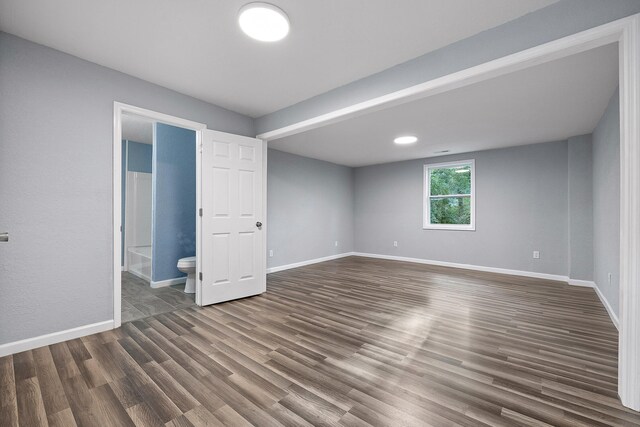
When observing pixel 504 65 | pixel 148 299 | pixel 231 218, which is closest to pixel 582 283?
pixel 504 65

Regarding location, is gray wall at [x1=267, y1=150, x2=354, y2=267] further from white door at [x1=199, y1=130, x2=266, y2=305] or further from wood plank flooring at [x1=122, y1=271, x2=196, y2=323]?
wood plank flooring at [x1=122, y1=271, x2=196, y2=323]

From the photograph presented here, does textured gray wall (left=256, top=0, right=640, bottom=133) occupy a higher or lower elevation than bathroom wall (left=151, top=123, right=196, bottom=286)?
higher

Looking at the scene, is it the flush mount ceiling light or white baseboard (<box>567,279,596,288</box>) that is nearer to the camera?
the flush mount ceiling light

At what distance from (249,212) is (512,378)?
10.5 ft

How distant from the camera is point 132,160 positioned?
5.65 m

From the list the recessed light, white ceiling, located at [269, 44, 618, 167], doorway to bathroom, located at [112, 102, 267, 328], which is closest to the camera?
white ceiling, located at [269, 44, 618, 167]

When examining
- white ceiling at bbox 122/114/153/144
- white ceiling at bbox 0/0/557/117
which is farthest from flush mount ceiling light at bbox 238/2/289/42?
white ceiling at bbox 122/114/153/144

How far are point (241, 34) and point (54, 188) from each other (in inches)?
82.3

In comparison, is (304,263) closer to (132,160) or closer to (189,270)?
(189,270)

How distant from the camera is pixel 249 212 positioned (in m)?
3.80

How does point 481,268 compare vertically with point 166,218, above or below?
below

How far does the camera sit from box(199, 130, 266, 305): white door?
3414 mm

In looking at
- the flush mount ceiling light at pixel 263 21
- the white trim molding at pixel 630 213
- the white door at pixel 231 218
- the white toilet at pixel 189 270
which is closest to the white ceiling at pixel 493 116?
the white trim molding at pixel 630 213

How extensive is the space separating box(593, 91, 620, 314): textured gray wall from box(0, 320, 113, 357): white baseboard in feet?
16.8
